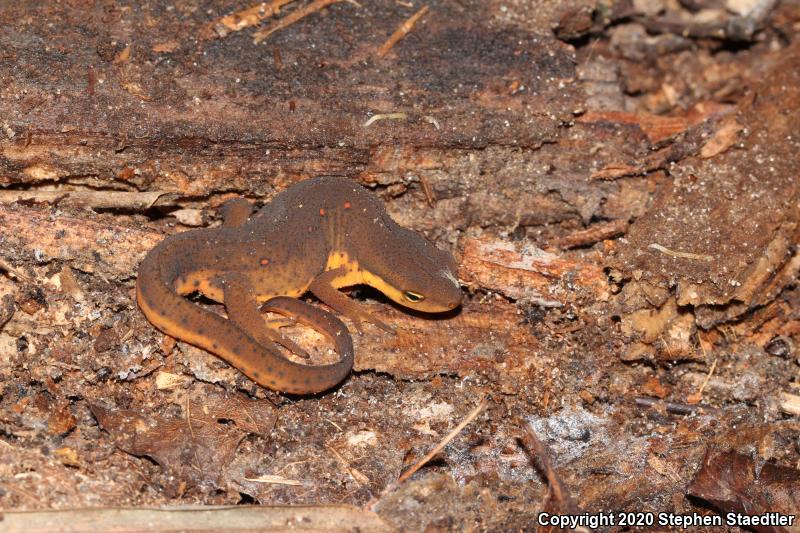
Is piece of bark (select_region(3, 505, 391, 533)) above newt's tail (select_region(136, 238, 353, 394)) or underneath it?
underneath

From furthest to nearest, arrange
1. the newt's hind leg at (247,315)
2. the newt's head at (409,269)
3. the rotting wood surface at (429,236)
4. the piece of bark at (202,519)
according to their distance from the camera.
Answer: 1. the newt's head at (409,269)
2. the newt's hind leg at (247,315)
3. the rotting wood surface at (429,236)
4. the piece of bark at (202,519)

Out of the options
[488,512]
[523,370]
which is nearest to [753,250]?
[523,370]

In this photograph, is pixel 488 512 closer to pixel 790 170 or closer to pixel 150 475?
pixel 150 475

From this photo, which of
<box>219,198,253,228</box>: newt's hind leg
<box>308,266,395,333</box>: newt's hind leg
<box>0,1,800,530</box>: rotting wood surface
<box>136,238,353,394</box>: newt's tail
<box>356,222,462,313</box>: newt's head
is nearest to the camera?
<box>0,1,800,530</box>: rotting wood surface

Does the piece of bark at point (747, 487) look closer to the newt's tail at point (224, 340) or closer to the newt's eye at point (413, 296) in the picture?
the newt's eye at point (413, 296)

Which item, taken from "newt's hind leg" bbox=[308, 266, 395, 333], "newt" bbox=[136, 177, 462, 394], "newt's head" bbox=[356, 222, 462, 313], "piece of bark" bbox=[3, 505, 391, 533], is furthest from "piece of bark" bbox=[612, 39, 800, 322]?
"piece of bark" bbox=[3, 505, 391, 533]

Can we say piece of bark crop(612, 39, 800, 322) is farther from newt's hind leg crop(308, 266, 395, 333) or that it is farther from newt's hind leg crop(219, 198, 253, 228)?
newt's hind leg crop(219, 198, 253, 228)

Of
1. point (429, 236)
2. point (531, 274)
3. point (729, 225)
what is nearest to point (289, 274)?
point (429, 236)

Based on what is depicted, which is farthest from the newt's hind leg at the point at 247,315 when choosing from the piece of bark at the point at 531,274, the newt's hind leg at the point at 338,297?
the piece of bark at the point at 531,274
